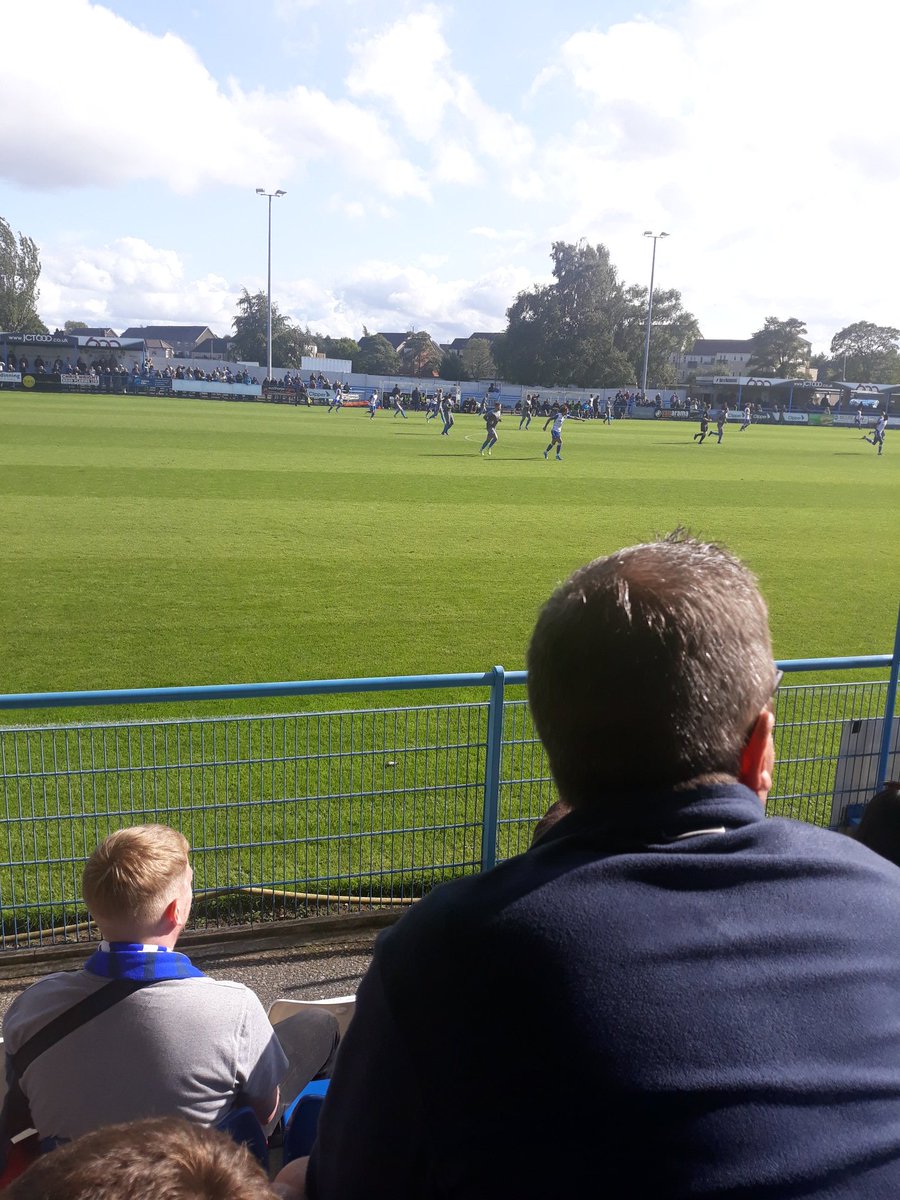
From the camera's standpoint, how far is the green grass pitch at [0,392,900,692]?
9547 mm

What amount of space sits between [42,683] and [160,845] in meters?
6.21

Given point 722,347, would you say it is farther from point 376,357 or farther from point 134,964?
point 134,964

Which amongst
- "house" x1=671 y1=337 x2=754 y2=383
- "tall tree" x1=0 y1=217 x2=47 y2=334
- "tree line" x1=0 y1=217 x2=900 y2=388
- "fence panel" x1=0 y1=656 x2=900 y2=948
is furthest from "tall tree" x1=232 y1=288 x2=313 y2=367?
"fence panel" x1=0 y1=656 x2=900 y2=948

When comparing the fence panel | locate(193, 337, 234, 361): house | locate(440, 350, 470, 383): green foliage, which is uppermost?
locate(193, 337, 234, 361): house

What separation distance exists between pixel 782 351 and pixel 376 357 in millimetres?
46913

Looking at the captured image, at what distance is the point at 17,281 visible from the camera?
102500 millimetres

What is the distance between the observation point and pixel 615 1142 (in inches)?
46.2

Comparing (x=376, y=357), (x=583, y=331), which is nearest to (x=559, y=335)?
(x=583, y=331)

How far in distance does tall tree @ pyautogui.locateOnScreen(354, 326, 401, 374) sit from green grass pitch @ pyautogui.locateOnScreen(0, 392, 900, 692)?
A: 3149 inches

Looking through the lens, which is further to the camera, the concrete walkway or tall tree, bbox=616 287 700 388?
tall tree, bbox=616 287 700 388

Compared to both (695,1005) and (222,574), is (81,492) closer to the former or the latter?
(222,574)

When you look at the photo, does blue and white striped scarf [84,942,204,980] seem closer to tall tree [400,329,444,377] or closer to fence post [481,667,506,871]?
fence post [481,667,506,871]

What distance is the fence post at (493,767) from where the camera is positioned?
470 centimetres

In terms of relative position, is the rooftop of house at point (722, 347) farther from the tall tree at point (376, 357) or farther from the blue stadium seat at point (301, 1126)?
the blue stadium seat at point (301, 1126)
